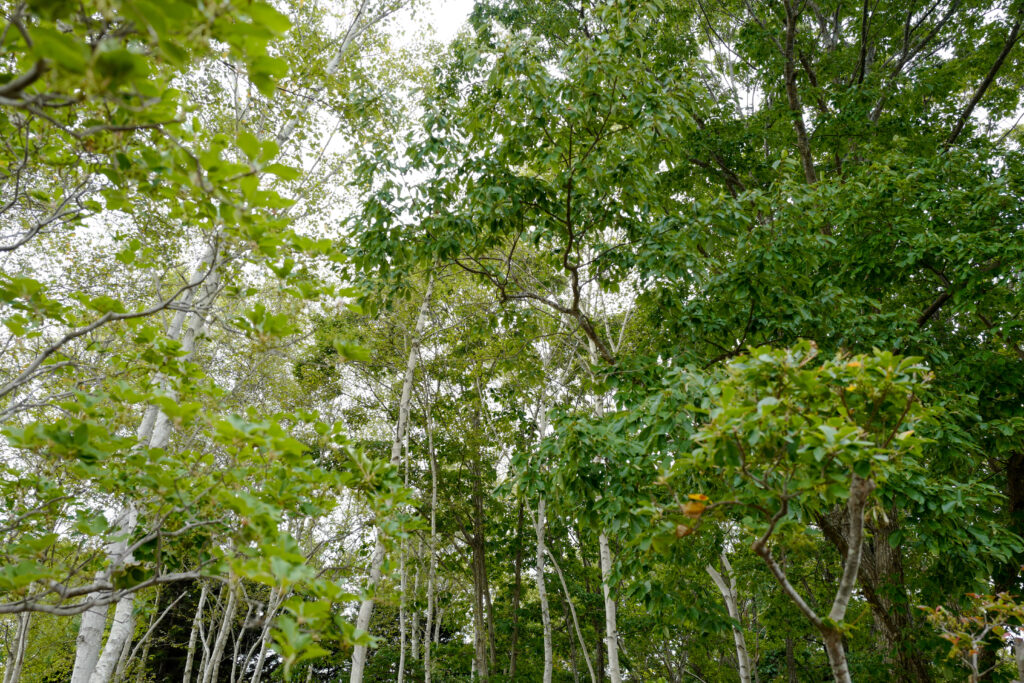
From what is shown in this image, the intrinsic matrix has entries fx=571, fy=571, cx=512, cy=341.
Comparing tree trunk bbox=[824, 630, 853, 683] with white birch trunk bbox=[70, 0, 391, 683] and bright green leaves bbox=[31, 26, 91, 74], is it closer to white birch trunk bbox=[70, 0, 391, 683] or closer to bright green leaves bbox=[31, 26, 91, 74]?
bright green leaves bbox=[31, 26, 91, 74]

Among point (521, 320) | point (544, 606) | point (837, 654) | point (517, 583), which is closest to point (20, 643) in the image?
point (521, 320)

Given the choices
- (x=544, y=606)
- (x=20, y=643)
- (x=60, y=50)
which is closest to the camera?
(x=60, y=50)

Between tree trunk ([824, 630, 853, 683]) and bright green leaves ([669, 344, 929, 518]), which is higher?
bright green leaves ([669, 344, 929, 518])

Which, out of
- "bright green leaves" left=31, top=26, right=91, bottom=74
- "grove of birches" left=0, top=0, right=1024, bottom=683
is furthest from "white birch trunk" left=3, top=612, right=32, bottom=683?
"bright green leaves" left=31, top=26, right=91, bottom=74

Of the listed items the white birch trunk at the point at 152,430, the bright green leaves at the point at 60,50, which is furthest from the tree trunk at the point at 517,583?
the bright green leaves at the point at 60,50

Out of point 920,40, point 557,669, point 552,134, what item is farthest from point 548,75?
point 557,669

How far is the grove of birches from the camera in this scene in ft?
6.20

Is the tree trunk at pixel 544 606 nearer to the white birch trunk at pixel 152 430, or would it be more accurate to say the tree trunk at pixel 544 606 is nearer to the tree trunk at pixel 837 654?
the white birch trunk at pixel 152 430

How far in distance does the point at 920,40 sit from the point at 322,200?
8617mm

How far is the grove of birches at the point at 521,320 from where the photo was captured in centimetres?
189

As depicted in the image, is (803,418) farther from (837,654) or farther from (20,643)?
(20,643)

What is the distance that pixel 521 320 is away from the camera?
6168 millimetres

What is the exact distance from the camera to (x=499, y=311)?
602 centimetres

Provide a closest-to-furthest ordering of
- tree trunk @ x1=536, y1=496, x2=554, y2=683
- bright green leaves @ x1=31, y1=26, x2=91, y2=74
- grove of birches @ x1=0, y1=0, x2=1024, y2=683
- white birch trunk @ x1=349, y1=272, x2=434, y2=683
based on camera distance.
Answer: bright green leaves @ x1=31, y1=26, x2=91, y2=74 → grove of birches @ x1=0, y1=0, x2=1024, y2=683 → white birch trunk @ x1=349, y1=272, x2=434, y2=683 → tree trunk @ x1=536, y1=496, x2=554, y2=683
